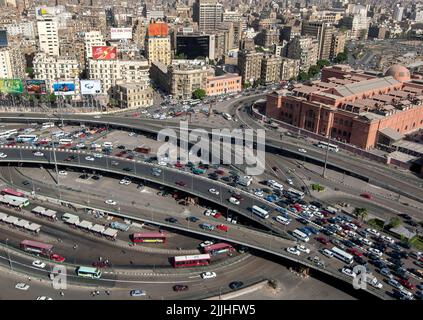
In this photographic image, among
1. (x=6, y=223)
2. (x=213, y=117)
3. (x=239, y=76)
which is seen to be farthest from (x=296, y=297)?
(x=239, y=76)

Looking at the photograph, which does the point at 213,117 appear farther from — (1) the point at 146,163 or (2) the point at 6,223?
(2) the point at 6,223

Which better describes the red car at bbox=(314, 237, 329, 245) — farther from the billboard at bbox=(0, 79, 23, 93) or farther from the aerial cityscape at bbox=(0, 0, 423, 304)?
the billboard at bbox=(0, 79, 23, 93)

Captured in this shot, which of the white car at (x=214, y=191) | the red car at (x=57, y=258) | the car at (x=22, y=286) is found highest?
the white car at (x=214, y=191)

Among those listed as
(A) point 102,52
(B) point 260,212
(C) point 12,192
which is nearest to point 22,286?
(C) point 12,192

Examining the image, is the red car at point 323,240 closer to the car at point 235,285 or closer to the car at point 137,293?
the car at point 235,285

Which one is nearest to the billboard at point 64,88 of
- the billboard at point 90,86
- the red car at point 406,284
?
the billboard at point 90,86
